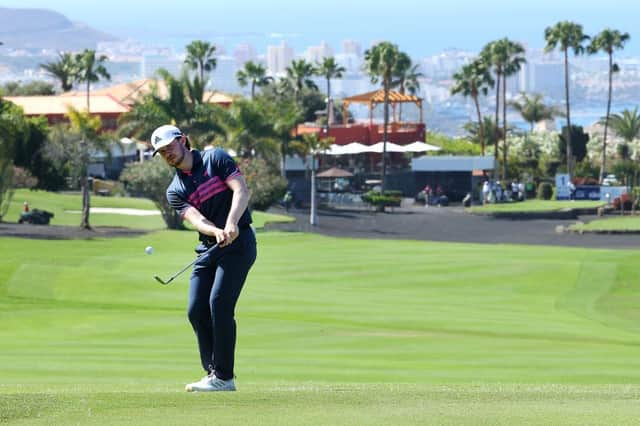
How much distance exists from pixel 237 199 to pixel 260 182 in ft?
172

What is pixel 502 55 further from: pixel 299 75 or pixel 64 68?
pixel 64 68

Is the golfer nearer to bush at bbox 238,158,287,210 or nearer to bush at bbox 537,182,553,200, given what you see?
bush at bbox 238,158,287,210

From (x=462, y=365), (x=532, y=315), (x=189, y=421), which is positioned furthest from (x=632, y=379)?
(x=532, y=315)

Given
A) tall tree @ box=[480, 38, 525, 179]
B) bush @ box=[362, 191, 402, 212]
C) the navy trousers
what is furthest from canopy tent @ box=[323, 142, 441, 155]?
the navy trousers

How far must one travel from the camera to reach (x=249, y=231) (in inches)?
396

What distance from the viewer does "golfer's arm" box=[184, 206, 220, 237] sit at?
9.73 m

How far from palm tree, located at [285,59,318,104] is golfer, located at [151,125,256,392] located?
103 metres

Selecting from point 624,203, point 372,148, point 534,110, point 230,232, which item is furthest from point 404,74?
point 230,232

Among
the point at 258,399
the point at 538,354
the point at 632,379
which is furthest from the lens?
the point at 538,354

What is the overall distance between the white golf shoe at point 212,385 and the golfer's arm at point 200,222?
1.11 metres

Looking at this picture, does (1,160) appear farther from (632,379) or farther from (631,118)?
(631,118)

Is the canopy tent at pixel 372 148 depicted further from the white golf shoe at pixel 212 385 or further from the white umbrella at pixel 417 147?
the white golf shoe at pixel 212 385

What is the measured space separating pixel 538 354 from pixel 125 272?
15.4 meters

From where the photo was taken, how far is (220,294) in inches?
389
